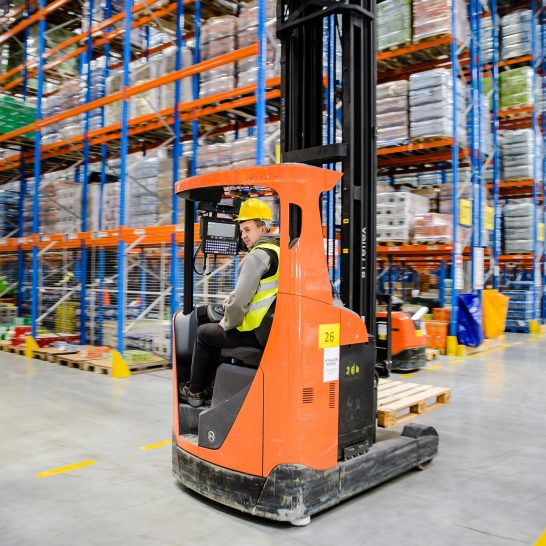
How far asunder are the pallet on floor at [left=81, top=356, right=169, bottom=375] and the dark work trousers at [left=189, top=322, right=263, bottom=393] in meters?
4.31

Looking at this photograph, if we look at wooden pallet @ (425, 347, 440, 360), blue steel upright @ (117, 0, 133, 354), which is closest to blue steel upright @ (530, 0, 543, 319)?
wooden pallet @ (425, 347, 440, 360)

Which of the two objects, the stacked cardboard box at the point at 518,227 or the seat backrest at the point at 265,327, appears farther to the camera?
the stacked cardboard box at the point at 518,227

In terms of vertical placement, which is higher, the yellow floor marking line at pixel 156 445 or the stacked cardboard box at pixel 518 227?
the stacked cardboard box at pixel 518 227

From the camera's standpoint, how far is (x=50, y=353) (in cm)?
841

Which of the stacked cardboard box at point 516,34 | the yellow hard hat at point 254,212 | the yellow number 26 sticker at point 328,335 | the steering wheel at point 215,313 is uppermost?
the stacked cardboard box at point 516,34

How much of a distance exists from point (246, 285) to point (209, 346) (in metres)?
0.55

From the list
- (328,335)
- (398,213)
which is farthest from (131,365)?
(328,335)

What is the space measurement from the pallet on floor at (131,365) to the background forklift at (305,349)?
4.19 metres

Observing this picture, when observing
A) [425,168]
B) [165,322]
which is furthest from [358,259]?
[425,168]

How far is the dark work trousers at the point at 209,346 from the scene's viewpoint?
302cm

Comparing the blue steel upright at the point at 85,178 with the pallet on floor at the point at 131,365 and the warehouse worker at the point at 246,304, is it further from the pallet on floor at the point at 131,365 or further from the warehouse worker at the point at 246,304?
the warehouse worker at the point at 246,304

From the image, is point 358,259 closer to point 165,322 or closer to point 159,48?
point 165,322

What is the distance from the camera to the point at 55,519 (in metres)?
2.92

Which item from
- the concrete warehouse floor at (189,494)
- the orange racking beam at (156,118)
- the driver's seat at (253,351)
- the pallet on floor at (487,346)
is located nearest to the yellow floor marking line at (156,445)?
the concrete warehouse floor at (189,494)
